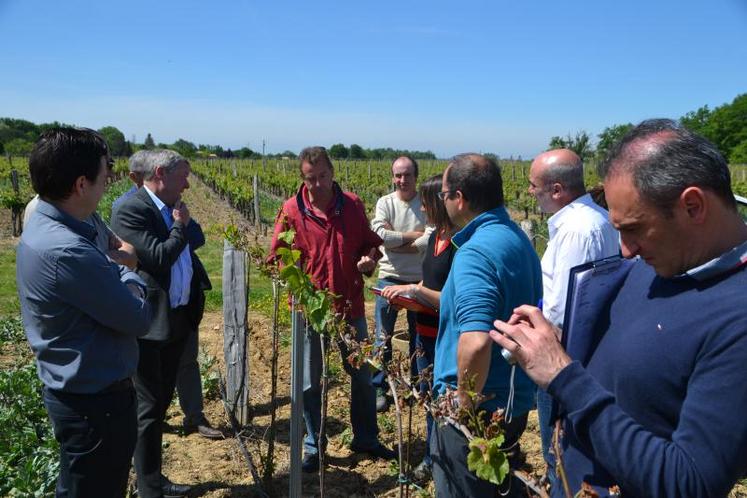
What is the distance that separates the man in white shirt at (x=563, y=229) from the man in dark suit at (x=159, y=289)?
81.7 inches

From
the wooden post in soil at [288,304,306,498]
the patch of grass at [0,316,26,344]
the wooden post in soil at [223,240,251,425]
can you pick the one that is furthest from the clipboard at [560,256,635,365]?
the patch of grass at [0,316,26,344]

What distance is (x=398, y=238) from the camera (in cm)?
457

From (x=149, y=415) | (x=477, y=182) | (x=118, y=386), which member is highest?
(x=477, y=182)

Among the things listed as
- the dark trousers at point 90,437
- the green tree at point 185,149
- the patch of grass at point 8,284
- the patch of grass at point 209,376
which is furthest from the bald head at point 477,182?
the green tree at point 185,149

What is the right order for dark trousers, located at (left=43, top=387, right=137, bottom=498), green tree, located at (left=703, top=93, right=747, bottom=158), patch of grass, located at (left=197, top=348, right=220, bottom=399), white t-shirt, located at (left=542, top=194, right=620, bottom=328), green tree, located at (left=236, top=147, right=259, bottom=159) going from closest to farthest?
dark trousers, located at (left=43, top=387, right=137, bottom=498)
white t-shirt, located at (left=542, top=194, right=620, bottom=328)
patch of grass, located at (left=197, top=348, right=220, bottom=399)
green tree, located at (left=703, top=93, right=747, bottom=158)
green tree, located at (left=236, top=147, right=259, bottom=159)

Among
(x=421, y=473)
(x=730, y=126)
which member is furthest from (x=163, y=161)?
(x=730, y=126)

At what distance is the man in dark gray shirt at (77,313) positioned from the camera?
2.00 metres

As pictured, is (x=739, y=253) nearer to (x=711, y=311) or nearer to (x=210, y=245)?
(x=711, y=311)

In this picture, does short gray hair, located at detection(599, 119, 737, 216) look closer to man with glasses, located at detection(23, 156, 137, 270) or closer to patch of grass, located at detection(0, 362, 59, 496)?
man with glasses, located at detection(23, 156, 137, 270)

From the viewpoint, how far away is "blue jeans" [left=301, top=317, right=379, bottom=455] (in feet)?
11.8

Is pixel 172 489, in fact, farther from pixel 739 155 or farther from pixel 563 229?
pixel 739 155

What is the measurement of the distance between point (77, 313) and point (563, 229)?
2340 mm

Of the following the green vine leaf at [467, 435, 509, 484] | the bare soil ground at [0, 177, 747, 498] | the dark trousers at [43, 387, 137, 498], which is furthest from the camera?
the bare soil ground at [0, 177, 747, 498]

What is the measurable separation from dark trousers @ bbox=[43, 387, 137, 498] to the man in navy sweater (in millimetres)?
1698
